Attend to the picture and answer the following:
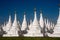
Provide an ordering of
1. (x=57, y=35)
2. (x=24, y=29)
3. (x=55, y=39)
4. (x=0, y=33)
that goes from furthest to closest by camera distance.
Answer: (x=24, y=29) < (x=0, y=33) < (x=57, y=35) < (x=55, y=39)

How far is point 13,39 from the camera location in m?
40.1

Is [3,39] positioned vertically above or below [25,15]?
below

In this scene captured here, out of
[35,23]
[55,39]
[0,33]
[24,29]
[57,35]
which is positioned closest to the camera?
[55,39]

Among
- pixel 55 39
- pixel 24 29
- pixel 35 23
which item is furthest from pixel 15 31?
pixel 55 39

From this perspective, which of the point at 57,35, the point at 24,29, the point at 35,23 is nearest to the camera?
the point at 57,35

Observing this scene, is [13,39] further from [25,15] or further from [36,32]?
[25,15]

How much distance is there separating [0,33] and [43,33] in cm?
1206

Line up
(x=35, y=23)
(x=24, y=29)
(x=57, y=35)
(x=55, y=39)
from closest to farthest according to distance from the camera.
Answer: (x=55, y=39) → (x=57, y=35) → (x=35, y=23) → (x=24, y=29)

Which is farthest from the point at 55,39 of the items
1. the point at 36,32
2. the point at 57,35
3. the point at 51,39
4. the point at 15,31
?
the point at 15,31

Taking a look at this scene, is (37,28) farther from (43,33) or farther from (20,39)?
(20,39)

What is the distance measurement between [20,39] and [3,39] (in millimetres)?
3128

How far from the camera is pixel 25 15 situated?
59.6 m

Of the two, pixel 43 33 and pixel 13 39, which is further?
pixel 43 33

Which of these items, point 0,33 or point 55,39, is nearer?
point 55,39
